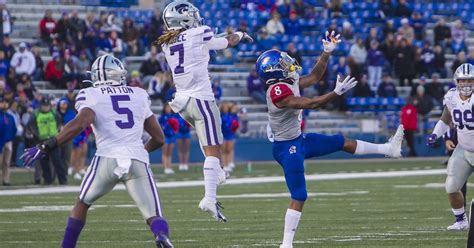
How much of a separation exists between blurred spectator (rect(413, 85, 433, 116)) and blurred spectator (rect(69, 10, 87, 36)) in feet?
26.0

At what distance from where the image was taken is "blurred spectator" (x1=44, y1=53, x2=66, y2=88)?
87.8 feet

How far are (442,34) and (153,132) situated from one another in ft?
77.3

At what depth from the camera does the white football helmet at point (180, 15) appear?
11.9m

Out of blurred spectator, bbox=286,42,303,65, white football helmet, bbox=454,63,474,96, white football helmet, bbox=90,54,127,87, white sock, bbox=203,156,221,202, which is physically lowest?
blurred spectator, bbox=286,42,303,65

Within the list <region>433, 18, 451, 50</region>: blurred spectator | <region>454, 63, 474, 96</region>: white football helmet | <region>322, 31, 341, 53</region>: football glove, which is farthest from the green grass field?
<region>433, 18, 451, 50</region>: blurred spectator

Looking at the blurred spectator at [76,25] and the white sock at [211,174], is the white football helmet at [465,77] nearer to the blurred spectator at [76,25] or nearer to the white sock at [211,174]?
the white sock at [211,174]

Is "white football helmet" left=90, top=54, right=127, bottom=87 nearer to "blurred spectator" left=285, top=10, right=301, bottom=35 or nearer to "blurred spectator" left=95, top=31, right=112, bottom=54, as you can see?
"blurred spectator" left=95, top=31, right=112, bottom=54

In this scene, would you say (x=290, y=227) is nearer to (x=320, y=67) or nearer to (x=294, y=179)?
(x=294, y=179)

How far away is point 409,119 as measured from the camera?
94.5 feet

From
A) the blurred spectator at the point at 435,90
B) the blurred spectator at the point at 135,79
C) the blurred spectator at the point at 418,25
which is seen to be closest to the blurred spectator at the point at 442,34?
the blurred spectator at the point at 418,25

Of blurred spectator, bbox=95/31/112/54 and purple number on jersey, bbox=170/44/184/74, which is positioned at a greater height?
purple number on jersey, bbox=170/44/184/74

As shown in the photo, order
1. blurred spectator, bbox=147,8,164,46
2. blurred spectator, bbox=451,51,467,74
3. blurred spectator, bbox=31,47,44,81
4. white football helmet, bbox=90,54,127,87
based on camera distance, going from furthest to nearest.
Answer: blurred spectator, bbox=451,51,467,74 → blurred spectator, bbox=147,8,164,46 → blurred spectator, bbox=31,47,44,81 → white football helmet, bbox=90,54,127,87

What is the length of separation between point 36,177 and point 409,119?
407 inches

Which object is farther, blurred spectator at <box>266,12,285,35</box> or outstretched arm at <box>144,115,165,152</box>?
blurred spectator at <box>266,12,285,35</box>
